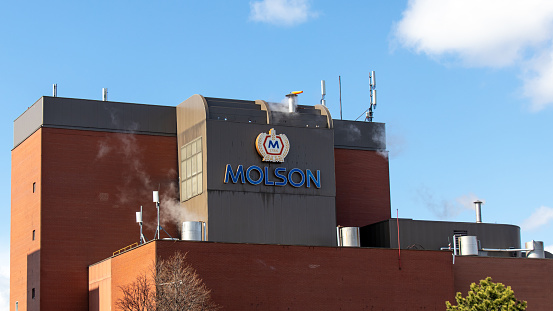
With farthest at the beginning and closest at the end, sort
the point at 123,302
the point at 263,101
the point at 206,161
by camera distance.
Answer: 1. the point at 263,101
2. the point at 206,161
3. the point at 123,302

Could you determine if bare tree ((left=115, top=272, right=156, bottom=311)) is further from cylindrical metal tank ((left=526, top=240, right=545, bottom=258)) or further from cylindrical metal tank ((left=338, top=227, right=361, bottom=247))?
cylindrical metal tank ((left=526, top=240, right=545, bottom=258))

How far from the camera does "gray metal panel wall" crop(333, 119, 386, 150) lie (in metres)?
64.2

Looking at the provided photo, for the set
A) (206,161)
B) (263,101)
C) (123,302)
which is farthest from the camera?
(263,101)

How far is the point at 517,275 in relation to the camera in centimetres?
5475

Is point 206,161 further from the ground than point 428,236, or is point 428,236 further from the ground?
point 206,161

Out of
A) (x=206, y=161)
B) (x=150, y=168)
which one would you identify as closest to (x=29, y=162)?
(x=150, y=168)

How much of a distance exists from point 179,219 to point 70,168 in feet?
24.0

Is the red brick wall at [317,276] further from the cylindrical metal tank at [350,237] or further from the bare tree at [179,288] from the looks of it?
the cylindrical metal tank at [350,237]

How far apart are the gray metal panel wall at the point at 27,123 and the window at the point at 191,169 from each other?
29.8ft

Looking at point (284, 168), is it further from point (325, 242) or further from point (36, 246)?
point (36, 246)

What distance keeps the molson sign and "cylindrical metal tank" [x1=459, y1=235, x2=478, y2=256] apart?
30.5 feet

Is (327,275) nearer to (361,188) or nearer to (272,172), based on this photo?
(272,172)

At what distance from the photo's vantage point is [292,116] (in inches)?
2242

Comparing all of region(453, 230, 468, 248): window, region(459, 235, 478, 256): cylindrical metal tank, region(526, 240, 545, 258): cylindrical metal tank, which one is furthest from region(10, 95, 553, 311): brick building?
region(526, 240, 545, 258): cylindrical metal tank
